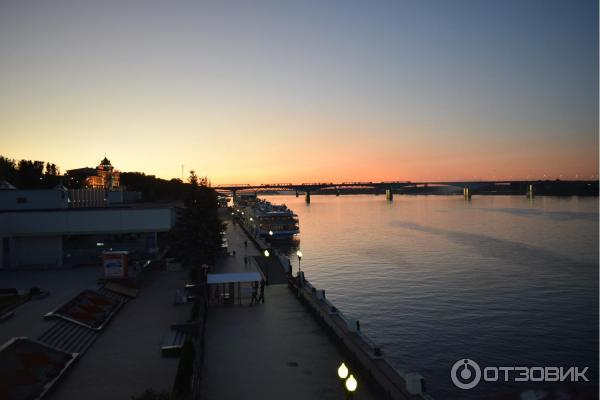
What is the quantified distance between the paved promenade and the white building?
16305mm

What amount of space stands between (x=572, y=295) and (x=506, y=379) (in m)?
21.6

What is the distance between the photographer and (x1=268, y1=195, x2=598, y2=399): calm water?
1150 inches

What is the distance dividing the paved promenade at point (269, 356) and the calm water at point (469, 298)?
20.3ft

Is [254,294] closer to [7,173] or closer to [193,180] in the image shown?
[193,180]

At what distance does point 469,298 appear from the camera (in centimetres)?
4297

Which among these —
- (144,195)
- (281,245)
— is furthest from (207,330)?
(144,195)

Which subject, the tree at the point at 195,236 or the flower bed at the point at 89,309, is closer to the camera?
the flower bed at the point at 89,309

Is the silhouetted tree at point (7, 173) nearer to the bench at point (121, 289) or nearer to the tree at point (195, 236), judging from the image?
the tree at point (195, 236)

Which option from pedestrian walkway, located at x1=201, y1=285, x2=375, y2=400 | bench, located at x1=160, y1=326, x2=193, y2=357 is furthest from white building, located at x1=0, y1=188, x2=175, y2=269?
bench, located at x1=160, y1=326, x2=193, y2=357

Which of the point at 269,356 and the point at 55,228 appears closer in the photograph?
the point at 269,356

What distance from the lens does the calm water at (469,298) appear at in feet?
95.9

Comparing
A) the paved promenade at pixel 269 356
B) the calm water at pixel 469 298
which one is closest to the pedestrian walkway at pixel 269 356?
the paved promenade at pixel 269 356

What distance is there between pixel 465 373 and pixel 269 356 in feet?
38.9

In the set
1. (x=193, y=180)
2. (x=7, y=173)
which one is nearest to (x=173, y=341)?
(x=193, y=180)
